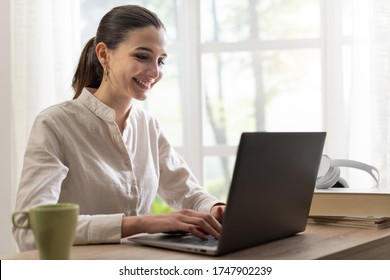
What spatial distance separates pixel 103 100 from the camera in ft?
6.62

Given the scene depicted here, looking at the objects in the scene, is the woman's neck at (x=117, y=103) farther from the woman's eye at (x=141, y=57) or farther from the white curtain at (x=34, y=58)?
the white curtain at (x=34, y=58)

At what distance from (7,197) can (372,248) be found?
6.63 ft

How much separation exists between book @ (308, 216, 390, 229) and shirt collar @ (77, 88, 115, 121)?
2.06ft

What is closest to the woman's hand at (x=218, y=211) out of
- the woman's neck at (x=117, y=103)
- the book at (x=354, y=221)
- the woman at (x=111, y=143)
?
the woman at (x=111, y=143)

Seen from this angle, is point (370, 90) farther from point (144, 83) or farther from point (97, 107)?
point (97, 107)

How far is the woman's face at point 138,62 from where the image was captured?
1.99 m

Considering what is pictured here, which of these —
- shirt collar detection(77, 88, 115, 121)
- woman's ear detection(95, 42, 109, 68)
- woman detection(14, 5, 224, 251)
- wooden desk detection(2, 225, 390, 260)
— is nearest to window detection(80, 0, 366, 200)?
woman detection(14, 5, 224, 251)

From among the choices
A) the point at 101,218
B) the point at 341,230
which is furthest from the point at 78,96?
the point at 341,230

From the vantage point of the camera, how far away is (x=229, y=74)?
11.1 feet

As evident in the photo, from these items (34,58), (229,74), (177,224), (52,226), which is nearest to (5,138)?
→ (34,58)

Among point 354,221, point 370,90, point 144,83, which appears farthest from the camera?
point 370,90

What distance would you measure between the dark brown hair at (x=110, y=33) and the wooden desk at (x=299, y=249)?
732 mm

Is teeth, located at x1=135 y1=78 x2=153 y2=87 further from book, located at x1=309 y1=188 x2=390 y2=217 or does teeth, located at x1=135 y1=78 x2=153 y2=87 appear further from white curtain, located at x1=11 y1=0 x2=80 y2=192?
white curtain, located at x1=11 y1=0 x2=80 y2=192

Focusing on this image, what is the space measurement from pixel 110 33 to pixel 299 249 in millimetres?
967
